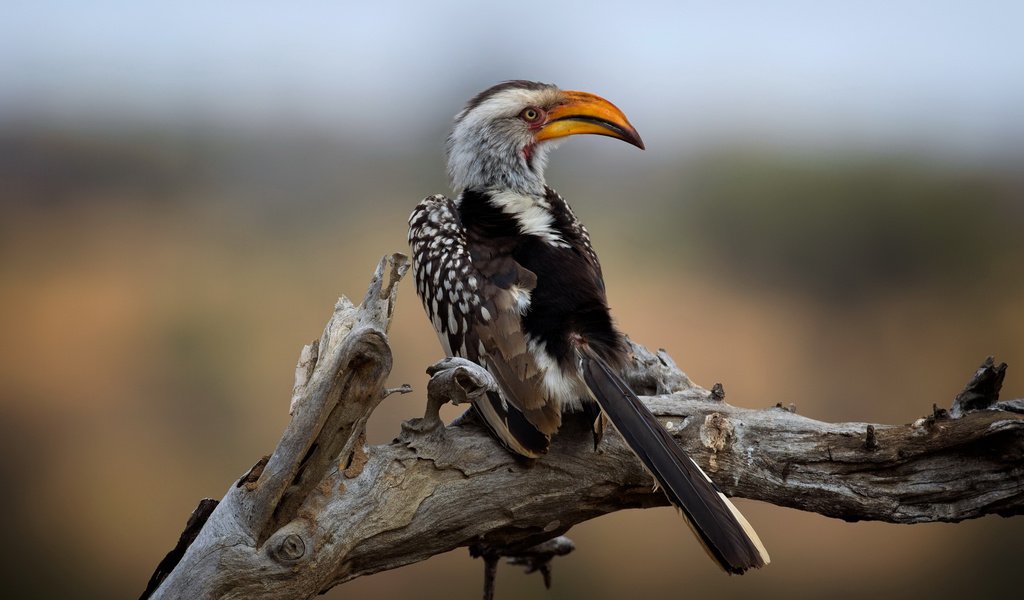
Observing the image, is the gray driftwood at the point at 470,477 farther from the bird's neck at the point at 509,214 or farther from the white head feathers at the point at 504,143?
the white head feathers at the point at 504,143

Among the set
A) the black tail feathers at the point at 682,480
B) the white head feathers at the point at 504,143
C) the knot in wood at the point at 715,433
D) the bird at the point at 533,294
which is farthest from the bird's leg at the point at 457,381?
the white head feathers at the point at 504,143

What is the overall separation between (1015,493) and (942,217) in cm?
827

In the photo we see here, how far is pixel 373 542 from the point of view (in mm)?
2449

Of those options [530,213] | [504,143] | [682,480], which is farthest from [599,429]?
Result: [504,143]

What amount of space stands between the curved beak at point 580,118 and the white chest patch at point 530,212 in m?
0.26

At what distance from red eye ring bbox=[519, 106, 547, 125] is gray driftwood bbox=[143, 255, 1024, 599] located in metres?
1.03

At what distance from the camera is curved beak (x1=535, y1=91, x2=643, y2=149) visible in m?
3.21

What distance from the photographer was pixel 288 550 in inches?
90.4

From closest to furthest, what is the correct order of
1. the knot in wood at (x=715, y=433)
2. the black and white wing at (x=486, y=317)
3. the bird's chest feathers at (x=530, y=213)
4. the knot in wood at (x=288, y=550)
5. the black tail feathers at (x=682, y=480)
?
1. the black tail feathers at (x=682, y=480)
2. the knot in wood at (x=288, y=550)
3. the black and white wing at (x=486, y=317)
4. the knot in wood at (x=715, y=433)
5. the bird's chest feathers at (x=530, y=213)

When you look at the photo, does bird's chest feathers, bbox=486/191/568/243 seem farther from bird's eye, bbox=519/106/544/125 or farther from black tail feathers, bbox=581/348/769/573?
black tail feathers, bbox=581/348/769/573

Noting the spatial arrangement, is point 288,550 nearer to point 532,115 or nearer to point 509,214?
point 509,214

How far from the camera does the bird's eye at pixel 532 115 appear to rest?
325cm

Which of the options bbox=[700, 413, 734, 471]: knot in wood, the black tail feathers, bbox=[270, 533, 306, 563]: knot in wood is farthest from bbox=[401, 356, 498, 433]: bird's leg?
bbox=[700, 413, 734, 471]: knot in wood

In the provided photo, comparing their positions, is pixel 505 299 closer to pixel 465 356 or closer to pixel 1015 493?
pixel 465 356
